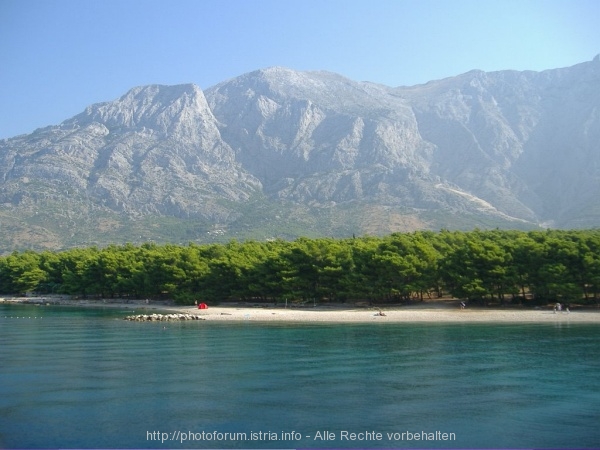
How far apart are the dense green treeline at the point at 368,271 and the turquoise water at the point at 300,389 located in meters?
15.0

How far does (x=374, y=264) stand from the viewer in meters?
77.2

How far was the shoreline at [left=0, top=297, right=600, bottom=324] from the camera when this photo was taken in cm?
6488

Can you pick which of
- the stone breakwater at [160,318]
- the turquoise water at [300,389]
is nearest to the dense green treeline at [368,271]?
the stone breakwater at [160,318]

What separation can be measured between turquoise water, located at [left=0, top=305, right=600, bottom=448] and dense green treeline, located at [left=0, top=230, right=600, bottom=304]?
14966 millimetres

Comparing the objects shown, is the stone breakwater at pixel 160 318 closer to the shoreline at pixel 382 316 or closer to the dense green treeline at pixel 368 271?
the shoreline at pixel 382 316

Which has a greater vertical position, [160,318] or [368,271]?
[368,271]

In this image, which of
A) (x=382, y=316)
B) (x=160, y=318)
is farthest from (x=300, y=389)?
(x=160, y=318)

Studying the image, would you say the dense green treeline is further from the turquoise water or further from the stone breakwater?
the turquoise water

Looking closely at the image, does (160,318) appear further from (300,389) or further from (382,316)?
(300,389)

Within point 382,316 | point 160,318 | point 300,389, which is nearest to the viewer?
point 300,389

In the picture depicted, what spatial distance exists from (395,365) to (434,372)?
3.20 meters

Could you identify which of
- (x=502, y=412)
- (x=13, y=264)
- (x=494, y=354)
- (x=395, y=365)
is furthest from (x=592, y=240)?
(x=13, y=264)

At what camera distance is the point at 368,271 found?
78.4m

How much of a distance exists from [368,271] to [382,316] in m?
9.34
